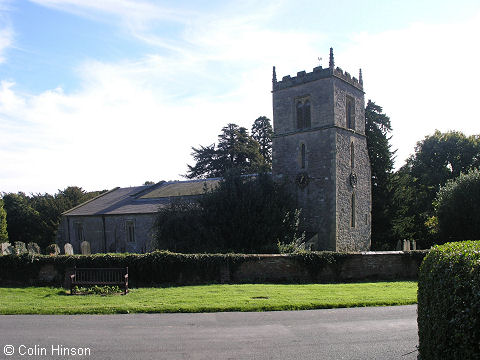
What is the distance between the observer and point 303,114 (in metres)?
26.1

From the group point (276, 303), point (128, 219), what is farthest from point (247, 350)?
point (128, 219)

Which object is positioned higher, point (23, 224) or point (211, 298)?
point (23, 224)

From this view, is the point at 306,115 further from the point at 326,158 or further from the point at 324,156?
the point at 326,158

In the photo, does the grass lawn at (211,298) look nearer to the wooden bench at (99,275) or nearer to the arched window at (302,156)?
the wooden bench at (99,275)

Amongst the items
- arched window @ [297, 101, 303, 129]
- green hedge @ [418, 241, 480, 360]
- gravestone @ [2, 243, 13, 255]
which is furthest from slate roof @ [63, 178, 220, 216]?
green hedge @ [418, 241, 480, 360]

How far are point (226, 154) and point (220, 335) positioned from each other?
133 feet

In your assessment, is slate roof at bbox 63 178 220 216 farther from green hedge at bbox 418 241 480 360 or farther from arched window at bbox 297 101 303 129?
green hedge at bbox 418 241 480 360

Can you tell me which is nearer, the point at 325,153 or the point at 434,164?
the point at 325,153

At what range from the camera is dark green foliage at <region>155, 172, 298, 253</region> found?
2194cm

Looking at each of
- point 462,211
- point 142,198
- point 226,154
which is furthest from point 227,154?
point 462,211

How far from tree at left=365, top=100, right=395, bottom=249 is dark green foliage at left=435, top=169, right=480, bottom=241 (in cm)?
420

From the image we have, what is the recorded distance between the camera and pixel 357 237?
25.9m

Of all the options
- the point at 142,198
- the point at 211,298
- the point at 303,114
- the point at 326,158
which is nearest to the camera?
the point at 211,298

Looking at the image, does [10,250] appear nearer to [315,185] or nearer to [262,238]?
[262,238]
